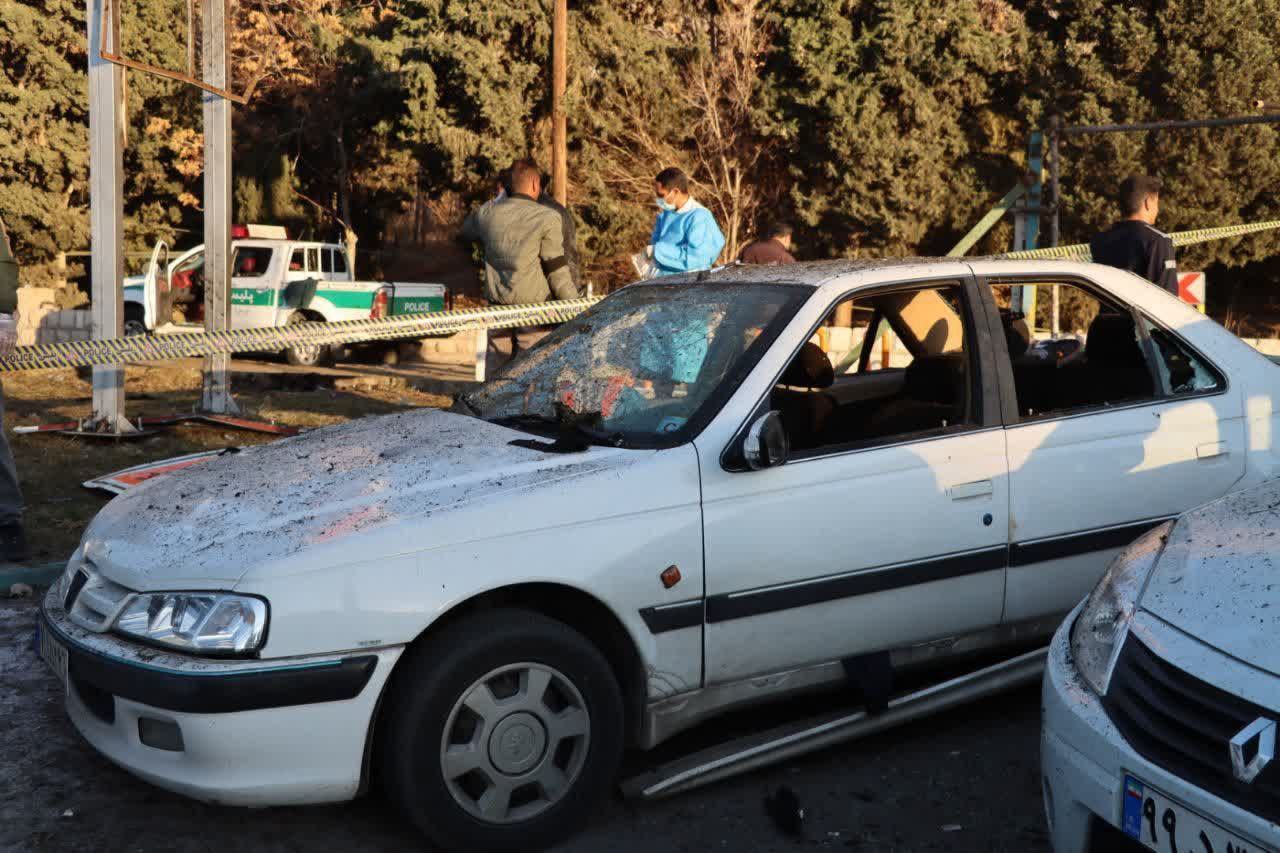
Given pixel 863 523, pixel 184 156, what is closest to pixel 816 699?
pixel 863 523

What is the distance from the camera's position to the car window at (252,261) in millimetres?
20031

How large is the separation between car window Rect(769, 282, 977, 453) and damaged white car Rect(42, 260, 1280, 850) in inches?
0.6

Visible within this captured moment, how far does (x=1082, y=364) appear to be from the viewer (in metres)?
4.54

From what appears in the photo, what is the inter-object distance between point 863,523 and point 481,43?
2303 centimetres

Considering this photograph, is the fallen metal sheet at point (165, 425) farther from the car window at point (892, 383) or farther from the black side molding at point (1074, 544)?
the black side molding at point (1074, 544)

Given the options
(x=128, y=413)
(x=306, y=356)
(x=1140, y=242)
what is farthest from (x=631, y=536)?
(x=306, y=356)

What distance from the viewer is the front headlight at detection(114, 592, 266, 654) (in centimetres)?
296

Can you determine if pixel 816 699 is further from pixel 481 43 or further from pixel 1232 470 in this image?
pixel 481 43

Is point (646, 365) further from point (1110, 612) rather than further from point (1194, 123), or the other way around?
point (1194, 123)

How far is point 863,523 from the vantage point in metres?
3.67

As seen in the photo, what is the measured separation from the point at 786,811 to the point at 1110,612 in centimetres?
106

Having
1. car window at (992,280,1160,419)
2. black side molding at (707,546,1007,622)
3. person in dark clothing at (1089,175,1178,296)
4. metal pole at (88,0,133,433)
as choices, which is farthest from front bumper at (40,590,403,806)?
metal pole at (88,0,133,433)

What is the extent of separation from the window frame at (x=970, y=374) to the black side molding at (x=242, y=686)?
4.08 ft

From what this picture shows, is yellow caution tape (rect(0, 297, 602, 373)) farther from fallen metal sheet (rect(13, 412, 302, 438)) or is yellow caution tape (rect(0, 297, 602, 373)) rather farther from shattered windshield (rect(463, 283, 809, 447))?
shattered windshield (rect(463, 283, 809, 447))
